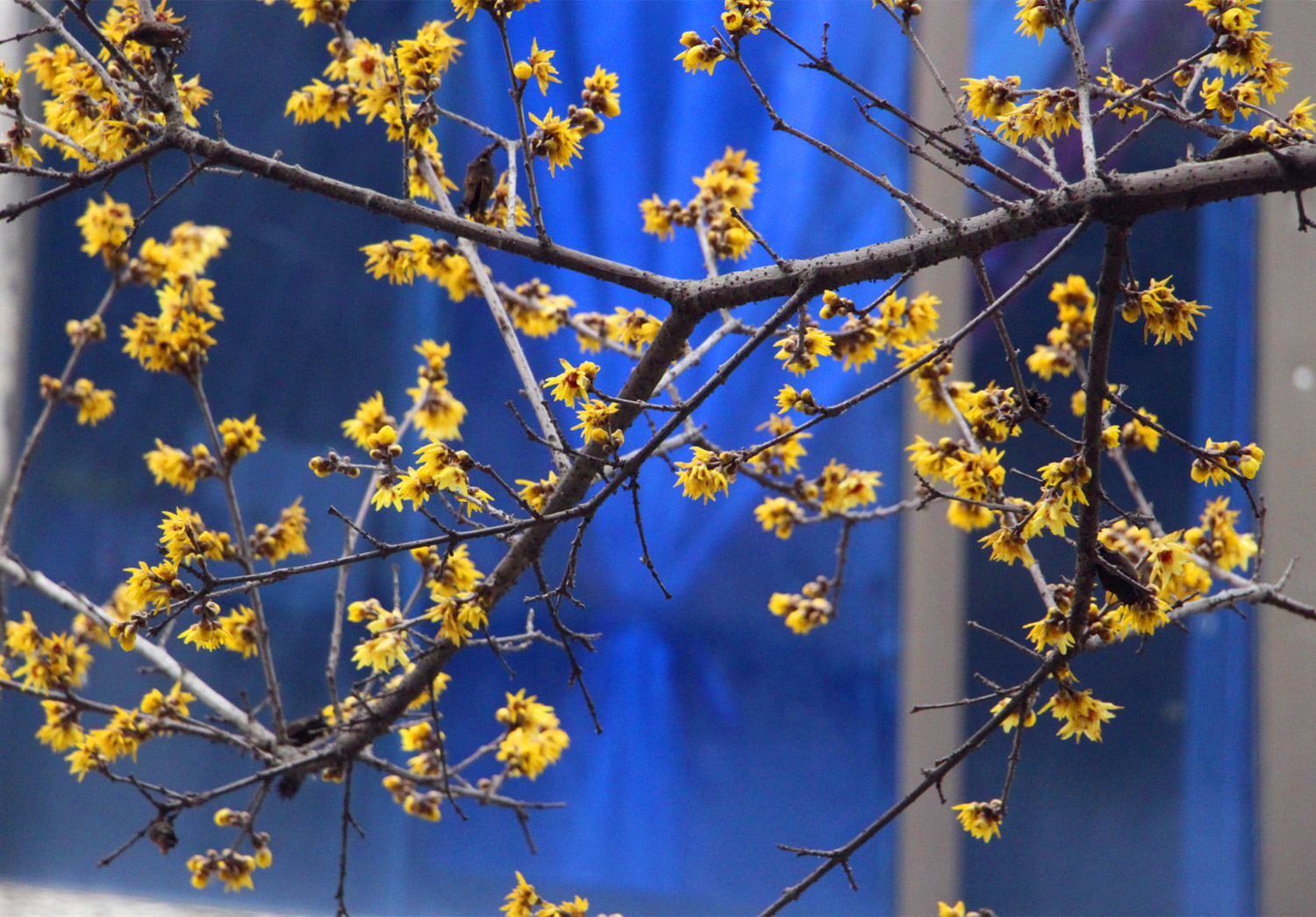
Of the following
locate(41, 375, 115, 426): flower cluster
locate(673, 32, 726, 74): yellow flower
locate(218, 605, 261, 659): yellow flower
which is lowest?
locate(218, 605, 261, 659): yellow flower

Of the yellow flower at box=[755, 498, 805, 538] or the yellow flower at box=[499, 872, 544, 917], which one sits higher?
the yellow flower at box=[755, 498, 805, 538]

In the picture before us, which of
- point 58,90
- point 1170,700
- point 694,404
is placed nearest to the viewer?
point 694,404

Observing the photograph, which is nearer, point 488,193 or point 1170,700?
point 488,193

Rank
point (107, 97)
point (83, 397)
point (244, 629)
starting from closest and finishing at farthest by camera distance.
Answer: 1. point (107, 97)
2. point (244, 629)
3. point (83, 397)

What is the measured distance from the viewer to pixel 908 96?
2.32m

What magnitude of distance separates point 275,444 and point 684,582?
48.4 inches

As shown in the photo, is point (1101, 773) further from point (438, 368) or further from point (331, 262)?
point (331, 262)

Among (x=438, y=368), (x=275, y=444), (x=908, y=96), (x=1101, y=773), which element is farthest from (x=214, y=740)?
(x=908, y=96)

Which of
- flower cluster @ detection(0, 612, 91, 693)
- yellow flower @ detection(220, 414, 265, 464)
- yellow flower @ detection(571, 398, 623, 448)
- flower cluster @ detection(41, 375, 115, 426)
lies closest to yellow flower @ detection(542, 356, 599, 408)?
yellow flower @ detection(571, 398, 623, 448)

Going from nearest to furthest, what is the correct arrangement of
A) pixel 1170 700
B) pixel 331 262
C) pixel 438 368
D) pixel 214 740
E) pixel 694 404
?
1. pixel 694 404
2. pixel 214 740
3. pixel 438 368
4. pixel 1170 700
5. pixel 331 262

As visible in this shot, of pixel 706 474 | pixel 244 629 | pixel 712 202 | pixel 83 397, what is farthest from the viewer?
pixel 83 397

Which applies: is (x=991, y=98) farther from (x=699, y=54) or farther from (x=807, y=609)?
(x=807, y=609)

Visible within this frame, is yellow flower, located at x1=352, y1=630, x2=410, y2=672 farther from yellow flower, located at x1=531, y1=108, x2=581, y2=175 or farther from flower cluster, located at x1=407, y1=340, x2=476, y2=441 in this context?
yellow flower, located at x1=531, y1=108, x2=581, y2=175

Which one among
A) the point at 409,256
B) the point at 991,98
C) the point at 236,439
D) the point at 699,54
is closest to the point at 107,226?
the point at 236,439
